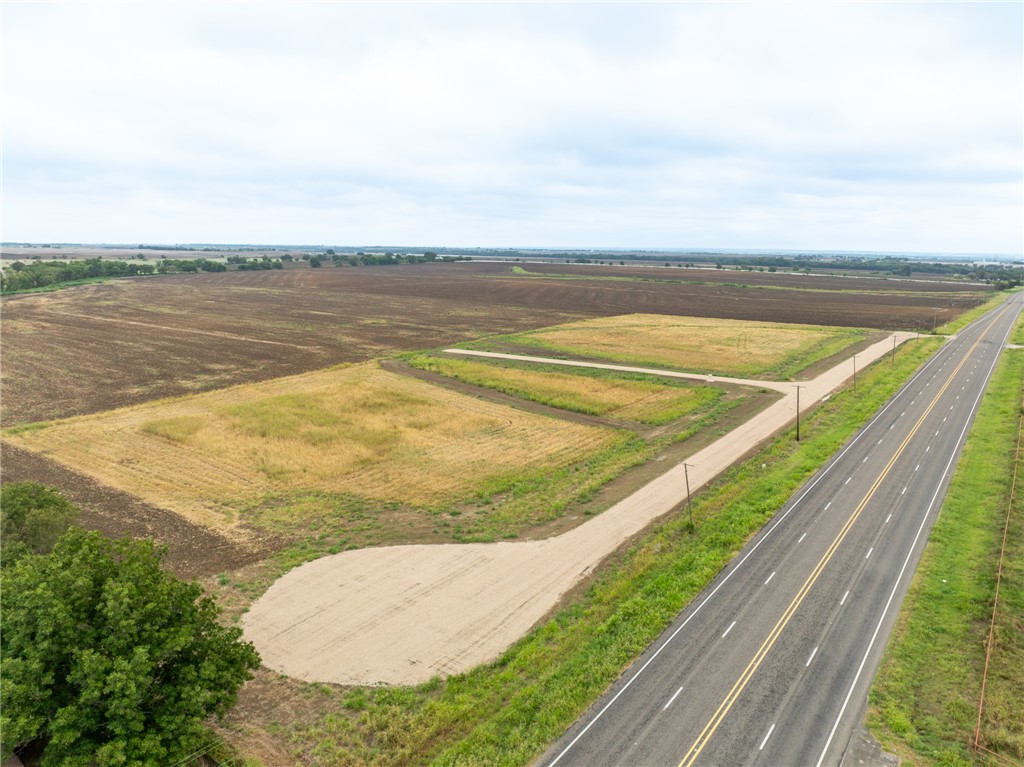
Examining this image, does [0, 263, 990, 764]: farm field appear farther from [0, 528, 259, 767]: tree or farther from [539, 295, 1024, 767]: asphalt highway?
[539, 295, 1024, 767]: asphalt highway

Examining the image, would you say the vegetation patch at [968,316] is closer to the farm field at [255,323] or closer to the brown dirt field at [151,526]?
the farm field at [255,323]

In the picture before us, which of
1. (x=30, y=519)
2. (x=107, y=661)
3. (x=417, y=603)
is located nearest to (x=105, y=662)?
(x=107, y=661)

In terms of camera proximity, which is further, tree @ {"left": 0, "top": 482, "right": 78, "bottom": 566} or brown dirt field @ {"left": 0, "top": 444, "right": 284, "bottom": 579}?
brown dirt field @ {"left": 0, "top": 444, "right": 284, "bottom": 579}

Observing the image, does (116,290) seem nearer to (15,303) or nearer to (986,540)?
(15,303)

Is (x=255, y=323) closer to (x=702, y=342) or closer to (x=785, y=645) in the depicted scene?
(x=702, y=342)

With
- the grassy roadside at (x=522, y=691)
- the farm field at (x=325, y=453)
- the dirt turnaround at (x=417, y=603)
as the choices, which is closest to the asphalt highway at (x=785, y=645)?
the grassy roadside at (x=522, y=691)

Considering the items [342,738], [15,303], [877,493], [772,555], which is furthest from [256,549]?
[15,303]

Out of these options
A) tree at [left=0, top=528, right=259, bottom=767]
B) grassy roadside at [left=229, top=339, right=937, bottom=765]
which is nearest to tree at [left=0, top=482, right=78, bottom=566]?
tree at [left=0, top=528, right=259, bottom=767]
